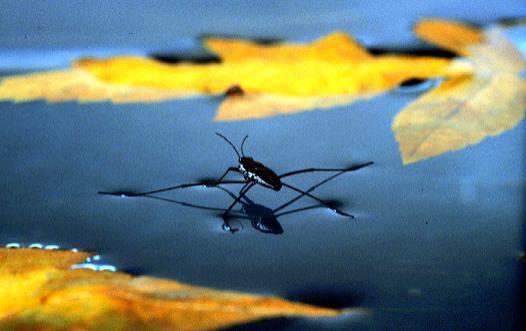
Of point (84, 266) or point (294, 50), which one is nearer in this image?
point (84, 266)

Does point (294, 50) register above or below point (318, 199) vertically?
above

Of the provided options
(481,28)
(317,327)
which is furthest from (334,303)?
(481,28)

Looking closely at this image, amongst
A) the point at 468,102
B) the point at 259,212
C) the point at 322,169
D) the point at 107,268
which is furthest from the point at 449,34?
the point at 107,268

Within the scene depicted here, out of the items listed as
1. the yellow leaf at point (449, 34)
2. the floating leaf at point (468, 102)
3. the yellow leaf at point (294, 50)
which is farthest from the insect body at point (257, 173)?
the yellow leaf at point (449, 34)

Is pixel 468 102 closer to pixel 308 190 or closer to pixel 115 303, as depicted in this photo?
pixel 308 190

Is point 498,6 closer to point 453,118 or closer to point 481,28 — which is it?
point 481,28

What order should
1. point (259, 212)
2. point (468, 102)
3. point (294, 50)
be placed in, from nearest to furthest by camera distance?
point (259, 212)
point (468, 102)
point (294, 50)

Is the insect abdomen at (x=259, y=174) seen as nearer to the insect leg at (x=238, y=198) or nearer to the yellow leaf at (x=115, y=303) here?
the insect leg at (x=238, y=198)

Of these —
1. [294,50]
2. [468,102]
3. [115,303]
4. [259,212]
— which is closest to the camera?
[115,303]
